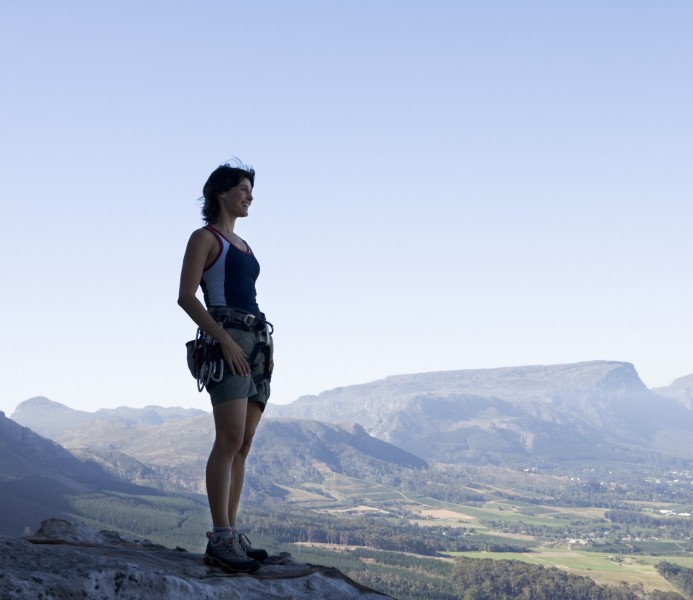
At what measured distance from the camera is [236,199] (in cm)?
930

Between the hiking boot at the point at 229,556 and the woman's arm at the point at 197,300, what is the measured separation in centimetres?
180

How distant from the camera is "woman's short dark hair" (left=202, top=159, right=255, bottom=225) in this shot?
933 centimetres

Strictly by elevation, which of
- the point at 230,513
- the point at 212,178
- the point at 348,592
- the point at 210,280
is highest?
the point at 212,178

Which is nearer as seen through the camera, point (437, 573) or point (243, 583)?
point (243, 583)

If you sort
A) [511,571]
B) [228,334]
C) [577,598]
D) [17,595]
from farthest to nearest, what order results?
[511,571] < [577,598] < [228,334] < [17,595]

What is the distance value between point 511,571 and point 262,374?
190300mm

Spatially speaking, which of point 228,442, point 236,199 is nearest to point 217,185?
point 236,199

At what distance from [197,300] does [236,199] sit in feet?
4.69

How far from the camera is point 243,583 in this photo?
7867mm

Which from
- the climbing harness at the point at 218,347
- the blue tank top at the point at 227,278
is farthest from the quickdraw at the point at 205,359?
the blue tank top at the point at 227,278

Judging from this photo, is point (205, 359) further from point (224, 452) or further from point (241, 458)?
point (241, 458)

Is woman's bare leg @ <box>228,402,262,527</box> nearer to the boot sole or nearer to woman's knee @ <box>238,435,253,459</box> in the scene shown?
woman's knee @ <box>238,435,253,459</box>

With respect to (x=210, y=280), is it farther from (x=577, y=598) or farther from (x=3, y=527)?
(x=3, y=527)

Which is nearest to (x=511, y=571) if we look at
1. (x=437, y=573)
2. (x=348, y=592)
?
(x=437, y=573)
